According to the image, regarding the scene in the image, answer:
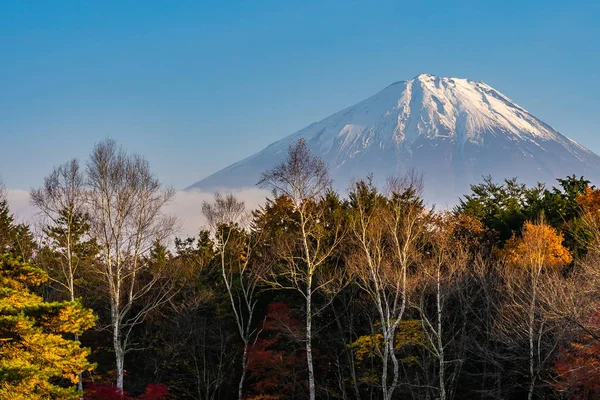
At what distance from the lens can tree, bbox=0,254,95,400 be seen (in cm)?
1437

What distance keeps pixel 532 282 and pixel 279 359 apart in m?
10.9

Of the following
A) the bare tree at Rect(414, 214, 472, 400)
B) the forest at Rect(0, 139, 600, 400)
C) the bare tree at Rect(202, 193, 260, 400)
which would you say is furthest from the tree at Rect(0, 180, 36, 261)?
the bare tree at Rect(414, 214, 472, 400)

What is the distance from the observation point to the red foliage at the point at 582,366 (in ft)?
56.3

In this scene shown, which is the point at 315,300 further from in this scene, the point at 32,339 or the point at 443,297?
the point at 32,339

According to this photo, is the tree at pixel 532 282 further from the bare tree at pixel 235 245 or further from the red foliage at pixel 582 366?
the bare tree at pixel 235 245

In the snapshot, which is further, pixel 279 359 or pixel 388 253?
pixel 388 253

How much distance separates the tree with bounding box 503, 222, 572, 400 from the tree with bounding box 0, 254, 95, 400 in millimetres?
13246

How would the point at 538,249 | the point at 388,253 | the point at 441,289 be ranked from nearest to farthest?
the point at 538,249 → the point at 441,289 → the point at 388,253

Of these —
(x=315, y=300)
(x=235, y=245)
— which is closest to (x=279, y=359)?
Answer: (x=315, y=300)

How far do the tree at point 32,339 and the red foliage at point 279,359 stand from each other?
1003 cm

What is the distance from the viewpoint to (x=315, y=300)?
1184 inches

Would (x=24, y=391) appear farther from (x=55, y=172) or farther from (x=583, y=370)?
(x=583, y=370)

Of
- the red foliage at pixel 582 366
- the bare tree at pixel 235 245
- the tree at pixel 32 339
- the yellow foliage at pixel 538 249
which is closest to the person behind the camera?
the tree at pixel 32 339

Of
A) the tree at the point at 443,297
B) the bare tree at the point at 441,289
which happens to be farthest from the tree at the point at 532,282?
the bare tree at the point at 441,289
